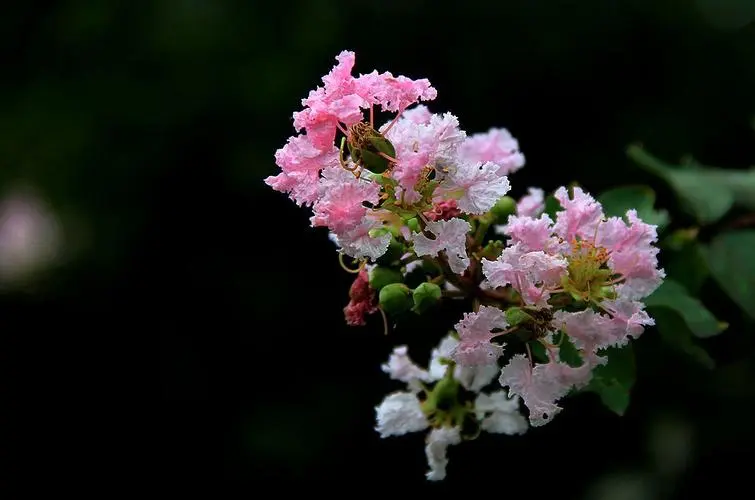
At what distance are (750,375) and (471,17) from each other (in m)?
1.44

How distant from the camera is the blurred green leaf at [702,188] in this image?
55.2 inches

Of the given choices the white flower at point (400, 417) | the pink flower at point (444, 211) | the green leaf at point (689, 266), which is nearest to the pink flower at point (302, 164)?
the pink flower at point (444, 211)

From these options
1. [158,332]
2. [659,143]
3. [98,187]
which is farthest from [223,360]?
[659,143]

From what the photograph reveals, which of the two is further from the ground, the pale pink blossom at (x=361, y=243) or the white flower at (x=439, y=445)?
the pale pink blossom at (x=361, y=243)

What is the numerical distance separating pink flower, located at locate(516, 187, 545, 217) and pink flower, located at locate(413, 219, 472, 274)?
194 mm

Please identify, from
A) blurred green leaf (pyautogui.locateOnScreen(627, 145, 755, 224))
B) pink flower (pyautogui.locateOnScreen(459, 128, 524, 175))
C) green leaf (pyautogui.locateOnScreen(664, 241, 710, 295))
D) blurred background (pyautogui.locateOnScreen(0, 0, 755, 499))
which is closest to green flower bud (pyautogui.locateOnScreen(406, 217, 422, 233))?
pink flower (pyautogui.locateOnScreen(459, 128, 524, 175))

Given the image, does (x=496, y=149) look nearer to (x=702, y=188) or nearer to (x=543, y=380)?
(x=543, y=380)

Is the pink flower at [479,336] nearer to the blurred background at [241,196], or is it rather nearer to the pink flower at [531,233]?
the pink flower at [531,233]

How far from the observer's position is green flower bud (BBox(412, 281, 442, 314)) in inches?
35.5

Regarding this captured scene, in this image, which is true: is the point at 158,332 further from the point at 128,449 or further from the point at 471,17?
the point at 471,17

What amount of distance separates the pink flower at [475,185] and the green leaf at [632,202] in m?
0.36

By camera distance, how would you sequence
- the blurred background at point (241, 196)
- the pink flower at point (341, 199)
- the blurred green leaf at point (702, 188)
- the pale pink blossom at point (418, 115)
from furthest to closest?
1. the blurred background at point (241, 196)
2. the blurred green leaf at point (702, 188)
3. the pale pink blossom at point (418, 115)
4. the pink flower at point (341, 199)

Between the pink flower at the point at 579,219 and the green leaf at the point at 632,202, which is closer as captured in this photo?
the pink flower at the point at 579,219

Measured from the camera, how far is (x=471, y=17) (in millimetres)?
3188
